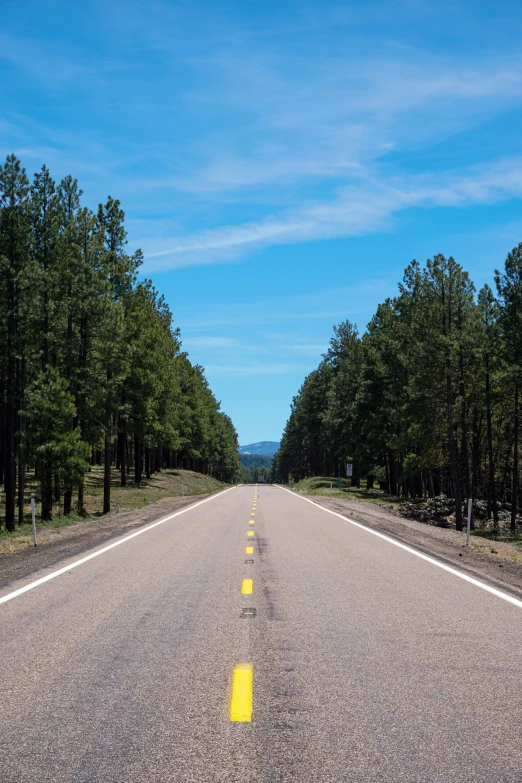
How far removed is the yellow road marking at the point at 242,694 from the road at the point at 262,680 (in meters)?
0.03

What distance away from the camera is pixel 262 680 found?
5602 mm

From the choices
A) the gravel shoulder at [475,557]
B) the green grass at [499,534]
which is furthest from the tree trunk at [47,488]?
the green grass at [499,534]

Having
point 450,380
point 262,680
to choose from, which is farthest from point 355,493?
point 262,680

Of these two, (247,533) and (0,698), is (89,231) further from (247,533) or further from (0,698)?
(0,698)

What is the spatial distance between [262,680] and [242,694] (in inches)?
15.3

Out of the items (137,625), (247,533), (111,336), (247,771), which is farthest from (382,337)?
(247,771)

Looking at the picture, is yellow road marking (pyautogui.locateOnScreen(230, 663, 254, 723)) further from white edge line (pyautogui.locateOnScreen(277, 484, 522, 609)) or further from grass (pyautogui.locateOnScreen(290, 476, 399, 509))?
grass (pyautogui.locateOnScreen(290, 476, 399, 509))

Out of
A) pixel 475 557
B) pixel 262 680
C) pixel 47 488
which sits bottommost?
pixel 475 557

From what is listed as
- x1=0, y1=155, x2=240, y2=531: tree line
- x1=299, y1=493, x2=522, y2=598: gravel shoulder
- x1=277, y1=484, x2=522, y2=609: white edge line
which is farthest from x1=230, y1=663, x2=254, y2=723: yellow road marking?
x1=0, y1=155, x2=240, y2=531: tree line

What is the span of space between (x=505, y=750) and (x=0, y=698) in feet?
11.5

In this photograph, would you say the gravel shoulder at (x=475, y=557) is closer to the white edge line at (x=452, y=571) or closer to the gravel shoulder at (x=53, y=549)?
the white edge line at (x=452, y=571)

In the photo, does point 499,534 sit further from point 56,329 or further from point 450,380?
point 56,329

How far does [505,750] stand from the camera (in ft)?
13.8

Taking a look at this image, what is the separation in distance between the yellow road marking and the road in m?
0.03
